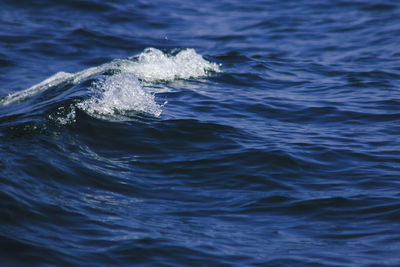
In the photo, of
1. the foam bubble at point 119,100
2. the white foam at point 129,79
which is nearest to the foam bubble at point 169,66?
the white foam at point 129,79

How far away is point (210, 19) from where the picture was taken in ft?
57.3

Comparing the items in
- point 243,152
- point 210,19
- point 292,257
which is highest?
point 210,19

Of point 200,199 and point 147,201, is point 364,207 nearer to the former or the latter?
point 200,199

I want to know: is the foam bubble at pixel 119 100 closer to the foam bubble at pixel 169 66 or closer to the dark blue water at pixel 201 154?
the dark blue water at pixel 201 154

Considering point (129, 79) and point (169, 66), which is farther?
point (169, 66)

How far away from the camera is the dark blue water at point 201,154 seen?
198 inches

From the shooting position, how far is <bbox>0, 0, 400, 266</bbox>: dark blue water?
504cm

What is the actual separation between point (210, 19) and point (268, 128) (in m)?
9.70

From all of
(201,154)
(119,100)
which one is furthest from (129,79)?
(201,154)

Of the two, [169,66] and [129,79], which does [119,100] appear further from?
[169,66]

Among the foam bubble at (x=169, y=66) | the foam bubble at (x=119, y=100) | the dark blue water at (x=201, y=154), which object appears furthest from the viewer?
the foam bubble at (x=169, y=66)

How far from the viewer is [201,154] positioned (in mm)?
7199

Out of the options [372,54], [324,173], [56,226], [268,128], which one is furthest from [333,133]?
[372,54]

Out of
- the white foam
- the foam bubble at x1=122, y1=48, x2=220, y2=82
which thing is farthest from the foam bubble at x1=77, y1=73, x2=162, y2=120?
the foam bubble at x1=122, y1=48, x2=220, y2=82
